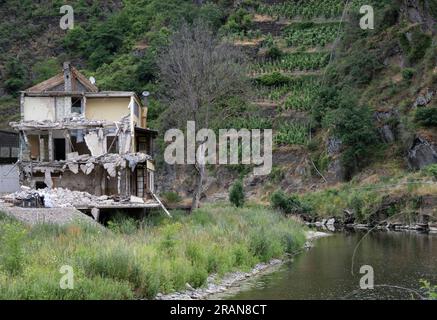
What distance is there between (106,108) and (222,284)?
2013 centimetres

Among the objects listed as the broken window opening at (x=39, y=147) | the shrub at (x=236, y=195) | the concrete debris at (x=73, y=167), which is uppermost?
the broken window opening at (x=39, y=147)

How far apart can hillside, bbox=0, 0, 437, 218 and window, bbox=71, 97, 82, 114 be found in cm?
907

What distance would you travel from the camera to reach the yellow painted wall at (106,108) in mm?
38562

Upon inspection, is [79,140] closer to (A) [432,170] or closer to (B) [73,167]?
(B) [73,167]

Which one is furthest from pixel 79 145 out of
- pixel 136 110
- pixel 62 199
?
pixel 62 199

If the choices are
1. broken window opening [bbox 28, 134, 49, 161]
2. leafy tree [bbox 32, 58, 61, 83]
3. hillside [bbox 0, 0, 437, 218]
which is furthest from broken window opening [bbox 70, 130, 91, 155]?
leafy tree [bbox 32, 58, 61, 83]

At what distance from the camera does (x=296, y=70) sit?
72562 mm

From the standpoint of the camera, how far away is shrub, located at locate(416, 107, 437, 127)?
5066 cm

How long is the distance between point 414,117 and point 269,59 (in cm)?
2649

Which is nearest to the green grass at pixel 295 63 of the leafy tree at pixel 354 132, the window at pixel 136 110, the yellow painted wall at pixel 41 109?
the leafy tree at pixel 354 132

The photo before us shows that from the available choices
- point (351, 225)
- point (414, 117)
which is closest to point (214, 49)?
point (351, 225)

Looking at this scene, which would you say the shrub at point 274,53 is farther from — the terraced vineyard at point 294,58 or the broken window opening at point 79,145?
the broken window opening at point 79,145

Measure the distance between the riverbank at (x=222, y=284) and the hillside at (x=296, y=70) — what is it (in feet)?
56.5
